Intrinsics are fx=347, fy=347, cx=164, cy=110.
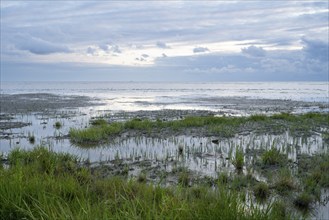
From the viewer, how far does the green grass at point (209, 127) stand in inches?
683

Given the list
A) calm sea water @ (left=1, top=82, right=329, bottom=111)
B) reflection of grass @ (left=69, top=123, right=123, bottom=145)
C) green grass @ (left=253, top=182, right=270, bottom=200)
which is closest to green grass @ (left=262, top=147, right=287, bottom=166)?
green grass @ (left=253, top=182, right=270, bottom=200)

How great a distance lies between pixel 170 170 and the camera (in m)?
11.3

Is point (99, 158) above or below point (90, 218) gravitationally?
below

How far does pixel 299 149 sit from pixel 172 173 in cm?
620

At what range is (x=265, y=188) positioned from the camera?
29.1 ft

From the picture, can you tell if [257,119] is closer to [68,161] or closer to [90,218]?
[68,161]

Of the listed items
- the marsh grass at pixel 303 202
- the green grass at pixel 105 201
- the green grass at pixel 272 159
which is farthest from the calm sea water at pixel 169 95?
the green grass at pixel 105 201

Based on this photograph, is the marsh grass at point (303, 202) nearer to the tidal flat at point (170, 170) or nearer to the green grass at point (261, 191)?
the tidal flat at point (170, 170)

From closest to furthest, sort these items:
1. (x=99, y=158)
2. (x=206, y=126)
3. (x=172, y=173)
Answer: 1. (x=172, y=173)
2. (x=99, y=158)
3. (x=206, y=126)

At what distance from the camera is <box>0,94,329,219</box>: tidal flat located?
5.77m

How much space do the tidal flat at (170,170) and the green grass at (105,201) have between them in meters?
0.02

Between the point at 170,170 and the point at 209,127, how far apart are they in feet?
29.6

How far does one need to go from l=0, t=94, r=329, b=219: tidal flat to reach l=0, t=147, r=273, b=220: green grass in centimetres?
2

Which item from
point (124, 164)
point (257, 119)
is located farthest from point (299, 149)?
point (257, 119)
